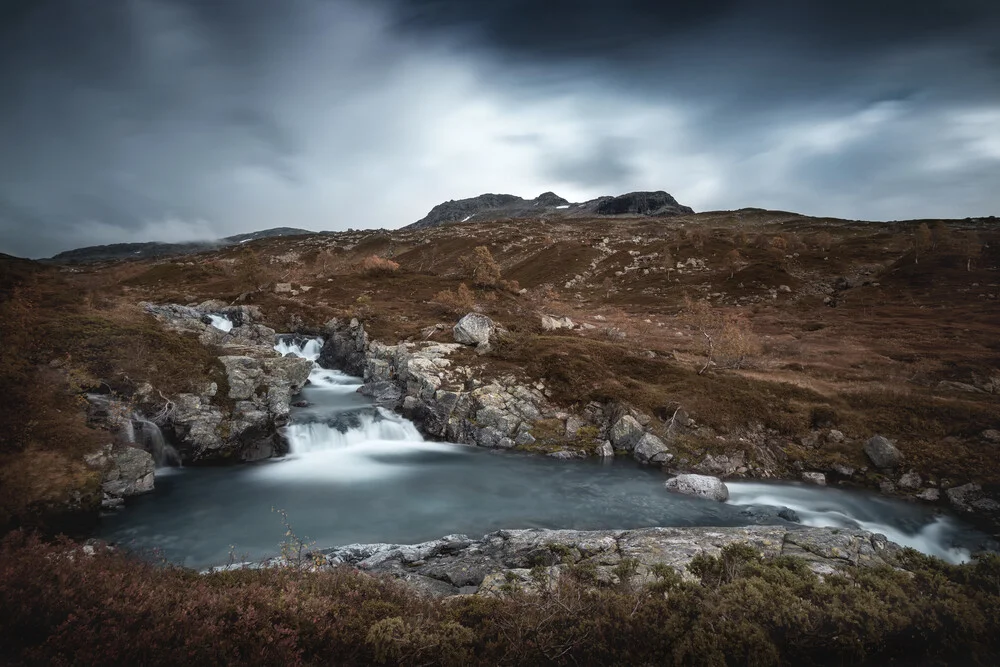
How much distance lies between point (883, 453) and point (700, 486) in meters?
10.3

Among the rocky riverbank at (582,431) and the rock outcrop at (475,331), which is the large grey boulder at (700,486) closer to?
the rocky riverbank at (582,431)

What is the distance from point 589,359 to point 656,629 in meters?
25.1

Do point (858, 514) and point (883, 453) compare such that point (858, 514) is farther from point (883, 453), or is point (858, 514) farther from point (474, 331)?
Answer: point (474, 331)

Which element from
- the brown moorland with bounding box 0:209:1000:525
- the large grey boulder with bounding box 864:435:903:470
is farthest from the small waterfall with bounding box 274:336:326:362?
the large grey boulder with bounding box 864:435:903:470

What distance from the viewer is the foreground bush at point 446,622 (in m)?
5.82

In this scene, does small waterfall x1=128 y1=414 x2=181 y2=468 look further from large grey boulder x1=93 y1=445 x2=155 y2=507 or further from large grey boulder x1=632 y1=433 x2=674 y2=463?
large grey boulder x1=632 y1=433 x2=674 y2=463

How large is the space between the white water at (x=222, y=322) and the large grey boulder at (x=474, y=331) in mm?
26243

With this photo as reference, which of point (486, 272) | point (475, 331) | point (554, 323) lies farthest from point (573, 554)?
point (486, 272)

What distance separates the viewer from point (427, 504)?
64.5 ft

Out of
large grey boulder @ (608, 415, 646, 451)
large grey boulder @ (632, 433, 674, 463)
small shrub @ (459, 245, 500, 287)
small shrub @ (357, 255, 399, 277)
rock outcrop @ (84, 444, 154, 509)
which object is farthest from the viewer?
small shrub @ (357, 255, 399, 277)

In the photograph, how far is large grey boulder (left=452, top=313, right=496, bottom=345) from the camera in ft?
113

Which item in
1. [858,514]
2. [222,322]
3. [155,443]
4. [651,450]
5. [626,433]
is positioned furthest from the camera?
[222,322]

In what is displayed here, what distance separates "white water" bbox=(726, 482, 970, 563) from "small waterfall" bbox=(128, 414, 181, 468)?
87.7ft

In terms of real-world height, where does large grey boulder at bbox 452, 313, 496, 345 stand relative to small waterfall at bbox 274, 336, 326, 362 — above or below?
above
